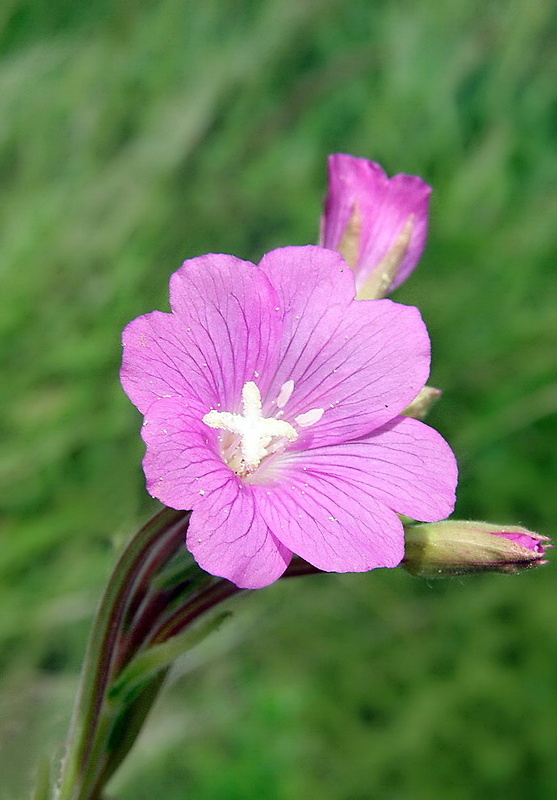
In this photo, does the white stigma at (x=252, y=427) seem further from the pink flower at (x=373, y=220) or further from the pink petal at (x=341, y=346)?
the pink flower at (x=373, y=220)

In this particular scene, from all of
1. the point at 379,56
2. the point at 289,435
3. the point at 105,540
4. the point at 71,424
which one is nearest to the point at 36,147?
the point at 71,424

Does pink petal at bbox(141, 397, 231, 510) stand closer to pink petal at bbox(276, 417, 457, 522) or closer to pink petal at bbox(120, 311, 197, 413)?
pink petal at bbox(120, 311, 197, 413)

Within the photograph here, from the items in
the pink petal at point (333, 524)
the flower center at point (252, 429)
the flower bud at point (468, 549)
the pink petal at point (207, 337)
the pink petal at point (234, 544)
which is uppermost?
the pink petal at point (207, 337)

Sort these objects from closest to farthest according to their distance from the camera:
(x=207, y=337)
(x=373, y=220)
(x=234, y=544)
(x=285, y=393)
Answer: (x=234, y=544)
(x=207, y=337)
(x=285, y=393)
(x=373, y=220)

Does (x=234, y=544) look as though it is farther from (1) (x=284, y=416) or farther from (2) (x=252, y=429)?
(1) (x=284, y=416)

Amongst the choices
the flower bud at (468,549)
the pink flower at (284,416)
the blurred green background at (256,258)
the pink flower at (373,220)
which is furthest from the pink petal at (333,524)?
the blurred green background at (256,258)

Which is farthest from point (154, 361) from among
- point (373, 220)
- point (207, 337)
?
point (373, 220)
